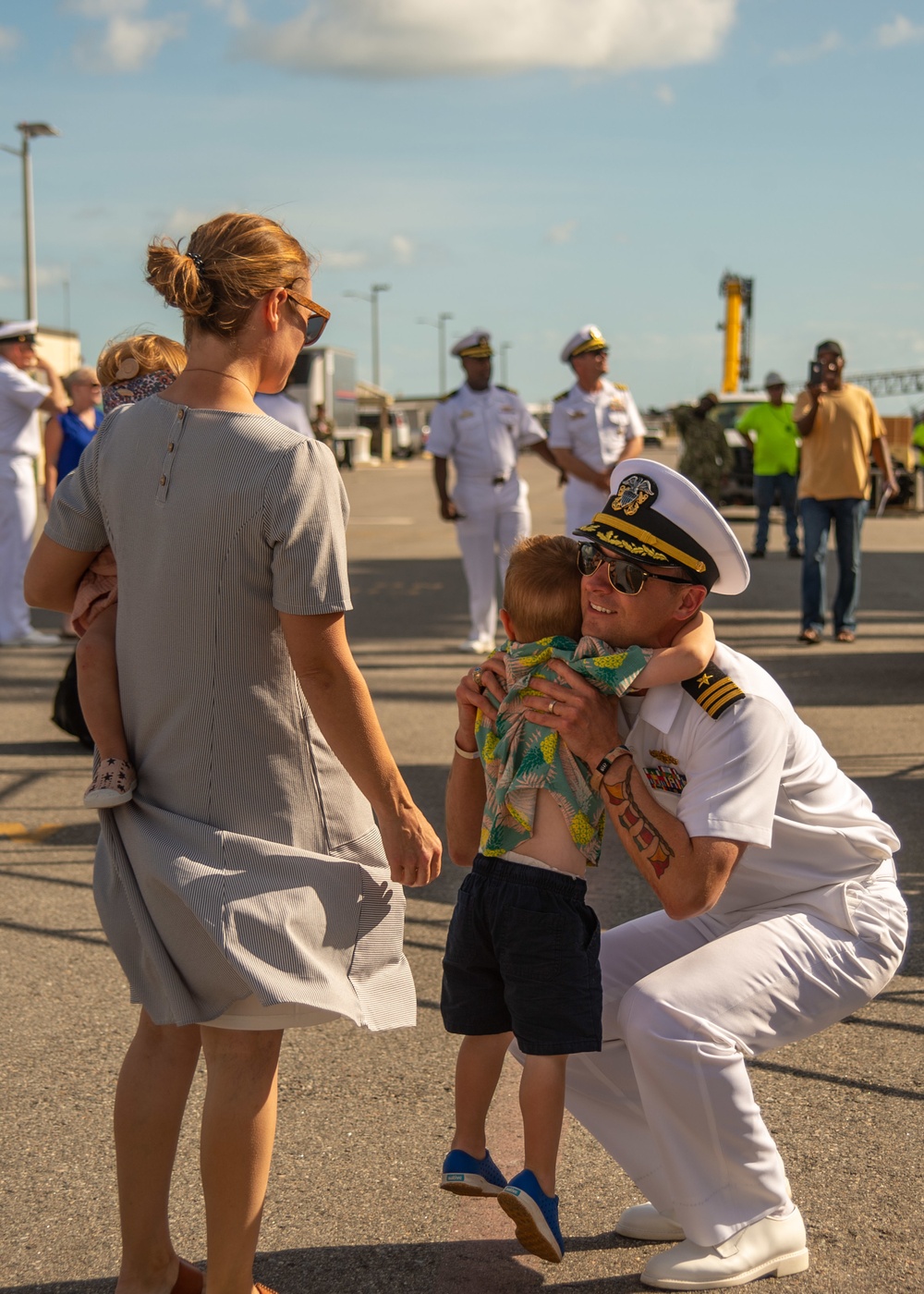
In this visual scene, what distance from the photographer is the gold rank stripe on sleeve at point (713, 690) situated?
2.66 metres

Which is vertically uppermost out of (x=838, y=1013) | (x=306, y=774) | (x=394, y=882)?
(x=306, y=774)

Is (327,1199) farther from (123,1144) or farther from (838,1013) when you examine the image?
(838,1013)

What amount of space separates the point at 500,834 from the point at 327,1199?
3.10 ft

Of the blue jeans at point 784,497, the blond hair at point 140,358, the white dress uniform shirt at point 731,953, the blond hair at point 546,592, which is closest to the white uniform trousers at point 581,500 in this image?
the blond hair at point 140,358

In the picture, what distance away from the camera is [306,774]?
2.45 meters

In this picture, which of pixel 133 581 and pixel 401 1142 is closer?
pixel 133 581

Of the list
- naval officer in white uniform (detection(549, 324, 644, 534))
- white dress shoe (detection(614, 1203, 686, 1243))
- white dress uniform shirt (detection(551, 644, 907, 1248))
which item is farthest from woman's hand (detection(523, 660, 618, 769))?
naval officer in white uniform (detection(549, 324, 644, 534))

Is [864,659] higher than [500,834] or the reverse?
the reverse

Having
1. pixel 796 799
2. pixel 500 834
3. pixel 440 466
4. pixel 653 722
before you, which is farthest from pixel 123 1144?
pixel 440 466

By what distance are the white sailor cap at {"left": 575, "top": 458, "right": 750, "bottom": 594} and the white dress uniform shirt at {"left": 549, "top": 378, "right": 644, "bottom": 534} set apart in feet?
22.6

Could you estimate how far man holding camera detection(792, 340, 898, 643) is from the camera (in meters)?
10.2

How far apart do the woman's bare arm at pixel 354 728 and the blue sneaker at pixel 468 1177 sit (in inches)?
25.0

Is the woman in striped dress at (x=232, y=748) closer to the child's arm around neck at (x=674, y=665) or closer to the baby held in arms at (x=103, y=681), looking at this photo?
the baby held in arms at (x=103, y=681)

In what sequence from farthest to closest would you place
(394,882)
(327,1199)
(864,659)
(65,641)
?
(65,641) < (864,659) < (327,1199) < (394,882)
